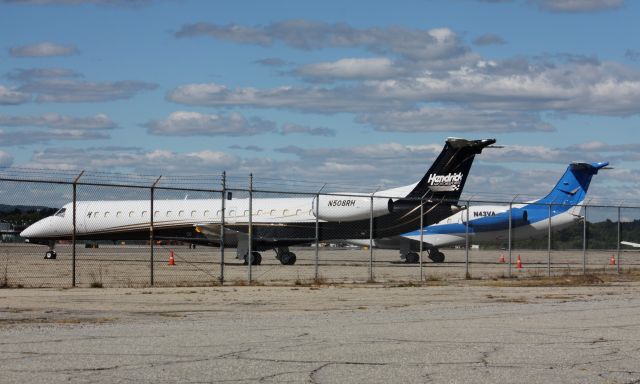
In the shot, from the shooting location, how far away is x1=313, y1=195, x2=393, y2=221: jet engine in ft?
123

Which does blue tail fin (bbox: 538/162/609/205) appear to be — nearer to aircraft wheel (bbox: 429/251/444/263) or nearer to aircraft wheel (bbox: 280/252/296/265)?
aircraft wheel (bbox: 429/251/444/263)

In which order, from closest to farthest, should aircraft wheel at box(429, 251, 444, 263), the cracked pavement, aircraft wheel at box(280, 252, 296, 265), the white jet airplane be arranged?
the cracked pavement → the white jet airplane → aircraft wheel at box(280, 252, 296, 265) → aircraft wheel at box(429, 251, 444, 263)

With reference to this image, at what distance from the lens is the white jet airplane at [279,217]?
38250 millimetres

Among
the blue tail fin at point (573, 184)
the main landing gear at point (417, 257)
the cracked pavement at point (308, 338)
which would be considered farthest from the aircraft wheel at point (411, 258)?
the cracked pavement at point (308, 338)

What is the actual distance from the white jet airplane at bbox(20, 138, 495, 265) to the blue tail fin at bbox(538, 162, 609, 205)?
7827mm

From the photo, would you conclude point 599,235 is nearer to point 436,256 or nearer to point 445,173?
point 436,256

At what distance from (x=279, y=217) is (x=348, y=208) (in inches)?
175

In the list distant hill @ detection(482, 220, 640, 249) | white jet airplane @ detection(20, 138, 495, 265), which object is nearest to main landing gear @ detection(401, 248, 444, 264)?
distant hill @ detection(482, 220, 640, 249)

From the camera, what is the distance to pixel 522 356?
11.6 m

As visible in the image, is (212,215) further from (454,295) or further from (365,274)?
(454,295)

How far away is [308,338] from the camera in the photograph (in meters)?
13.0

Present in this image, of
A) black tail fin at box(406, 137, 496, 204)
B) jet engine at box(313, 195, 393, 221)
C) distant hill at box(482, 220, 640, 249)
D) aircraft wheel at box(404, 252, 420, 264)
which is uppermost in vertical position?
black tail fin at box(406, 137, 496, 204)

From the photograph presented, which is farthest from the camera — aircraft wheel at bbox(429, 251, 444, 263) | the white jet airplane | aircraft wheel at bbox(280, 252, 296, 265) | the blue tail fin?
aircraft wheel at bbox(429, 251, 444, 263)

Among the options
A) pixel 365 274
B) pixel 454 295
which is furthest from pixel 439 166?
pixel 454 295
